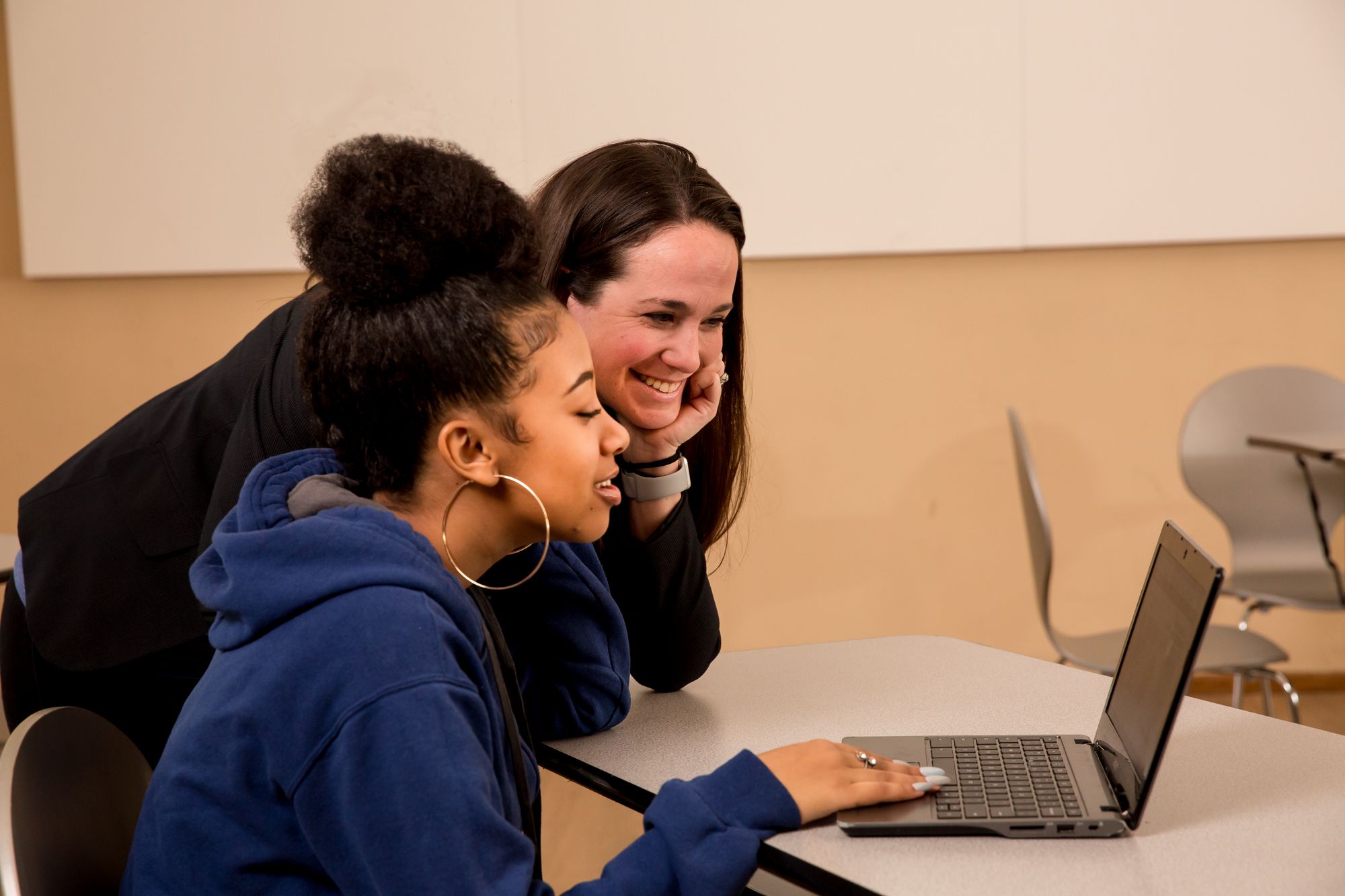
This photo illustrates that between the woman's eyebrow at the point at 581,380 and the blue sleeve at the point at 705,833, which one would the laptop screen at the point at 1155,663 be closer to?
the blue sleeve at the point at 705,833

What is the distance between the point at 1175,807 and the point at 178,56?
2.87 metres

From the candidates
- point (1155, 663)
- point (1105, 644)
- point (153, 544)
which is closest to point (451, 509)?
point (153, 544)

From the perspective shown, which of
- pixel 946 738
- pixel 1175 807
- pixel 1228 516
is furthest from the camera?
pixel 1228 516

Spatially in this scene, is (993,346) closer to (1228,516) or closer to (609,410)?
(1228,516)

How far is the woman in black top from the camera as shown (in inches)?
50.5

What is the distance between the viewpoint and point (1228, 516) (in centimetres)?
279

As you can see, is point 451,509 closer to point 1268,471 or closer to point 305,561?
point 305,561

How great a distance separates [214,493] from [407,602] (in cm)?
45

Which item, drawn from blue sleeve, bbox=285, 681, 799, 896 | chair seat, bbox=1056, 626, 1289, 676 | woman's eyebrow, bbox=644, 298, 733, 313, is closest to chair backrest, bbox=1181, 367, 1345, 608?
chair seat, bbox=1056, 626, 1289, 676

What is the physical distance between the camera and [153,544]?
4.25 feet

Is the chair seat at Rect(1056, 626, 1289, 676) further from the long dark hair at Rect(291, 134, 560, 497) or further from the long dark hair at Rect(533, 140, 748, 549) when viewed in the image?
the long dark hair at Rect(291, 134, 560, 497)

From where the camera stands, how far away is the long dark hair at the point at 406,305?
91 cm

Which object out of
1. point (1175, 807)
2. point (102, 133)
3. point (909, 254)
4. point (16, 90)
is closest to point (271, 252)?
point (102, 133)

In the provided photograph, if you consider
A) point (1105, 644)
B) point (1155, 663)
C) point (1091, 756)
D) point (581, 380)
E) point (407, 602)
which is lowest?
point (1105, 644)
